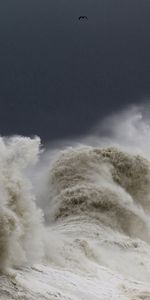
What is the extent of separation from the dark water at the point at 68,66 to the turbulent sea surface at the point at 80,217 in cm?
410

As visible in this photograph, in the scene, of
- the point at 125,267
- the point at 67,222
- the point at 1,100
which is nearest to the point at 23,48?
the point at 1,100

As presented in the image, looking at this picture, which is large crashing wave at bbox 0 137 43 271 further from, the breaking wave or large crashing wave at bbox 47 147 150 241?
large crashing wave at bbox 47 147 150 241

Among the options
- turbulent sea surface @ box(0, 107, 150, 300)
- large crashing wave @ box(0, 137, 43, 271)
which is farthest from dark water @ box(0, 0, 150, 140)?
large crashing wave @ box(0, 137, 43, 271)

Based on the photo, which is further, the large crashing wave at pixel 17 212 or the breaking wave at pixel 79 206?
the breaking wave at pixel 79 206

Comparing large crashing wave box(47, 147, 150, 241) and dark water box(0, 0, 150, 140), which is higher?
dark water box(0, 0, 150, 140)

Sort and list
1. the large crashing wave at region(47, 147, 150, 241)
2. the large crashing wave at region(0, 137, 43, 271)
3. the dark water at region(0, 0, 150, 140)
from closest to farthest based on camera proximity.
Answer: the large crashing wave at region(0, 137, 43, 271) → the large crashing wave at region(47, 147, 150, 241) → the dark water at region(0, 0, 150, 140)

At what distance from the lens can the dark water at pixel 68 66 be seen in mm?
41875

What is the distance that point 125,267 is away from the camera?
2098 cm

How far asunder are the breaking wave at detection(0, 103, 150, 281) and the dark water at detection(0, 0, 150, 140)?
5.71 metres

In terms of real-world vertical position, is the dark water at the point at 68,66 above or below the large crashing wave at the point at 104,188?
above

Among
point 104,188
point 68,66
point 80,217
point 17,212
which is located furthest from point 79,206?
point 68,66

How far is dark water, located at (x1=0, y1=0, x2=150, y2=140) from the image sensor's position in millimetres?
41875

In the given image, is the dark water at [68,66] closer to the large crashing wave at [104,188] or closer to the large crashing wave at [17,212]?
the large crashing wave at [104,188]

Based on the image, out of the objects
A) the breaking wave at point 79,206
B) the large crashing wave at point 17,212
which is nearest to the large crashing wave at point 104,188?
the breaking wave at point 79,206
